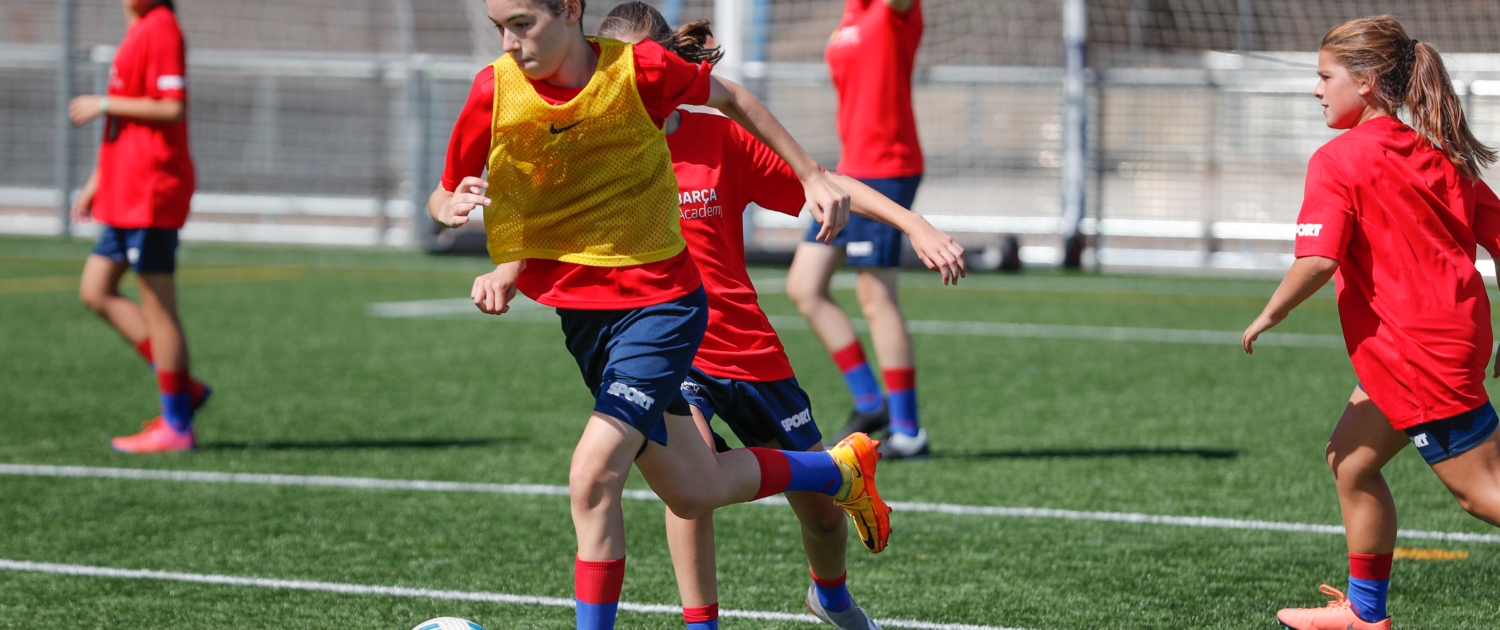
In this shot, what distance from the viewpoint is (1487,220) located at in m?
3.16

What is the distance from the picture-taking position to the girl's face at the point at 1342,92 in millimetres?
3186

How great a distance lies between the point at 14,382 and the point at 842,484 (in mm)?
5545

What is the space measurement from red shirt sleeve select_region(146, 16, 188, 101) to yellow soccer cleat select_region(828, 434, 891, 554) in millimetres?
3566

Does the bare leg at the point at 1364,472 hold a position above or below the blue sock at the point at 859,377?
above

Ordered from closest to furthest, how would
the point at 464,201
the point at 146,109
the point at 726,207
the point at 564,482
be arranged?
the point at 464,201 < the point at 726,207 < the point at 564,482 < the point at 146,109

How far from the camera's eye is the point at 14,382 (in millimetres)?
7273

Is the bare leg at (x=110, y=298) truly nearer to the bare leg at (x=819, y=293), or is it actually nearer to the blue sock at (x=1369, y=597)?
the bare leg at (x=819, y=293)

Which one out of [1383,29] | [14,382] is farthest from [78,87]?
[1383,29]

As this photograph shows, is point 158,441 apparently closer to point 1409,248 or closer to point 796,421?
point 796,421

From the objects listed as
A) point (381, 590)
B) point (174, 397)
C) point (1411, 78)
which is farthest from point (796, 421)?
point (174, 397)

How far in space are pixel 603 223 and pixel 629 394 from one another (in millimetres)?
343

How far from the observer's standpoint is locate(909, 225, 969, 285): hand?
2.88 meters

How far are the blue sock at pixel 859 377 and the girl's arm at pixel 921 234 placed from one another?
8.68 feet

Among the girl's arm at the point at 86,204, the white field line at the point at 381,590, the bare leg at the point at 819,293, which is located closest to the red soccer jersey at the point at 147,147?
the girl's arm at the point at 86,204
